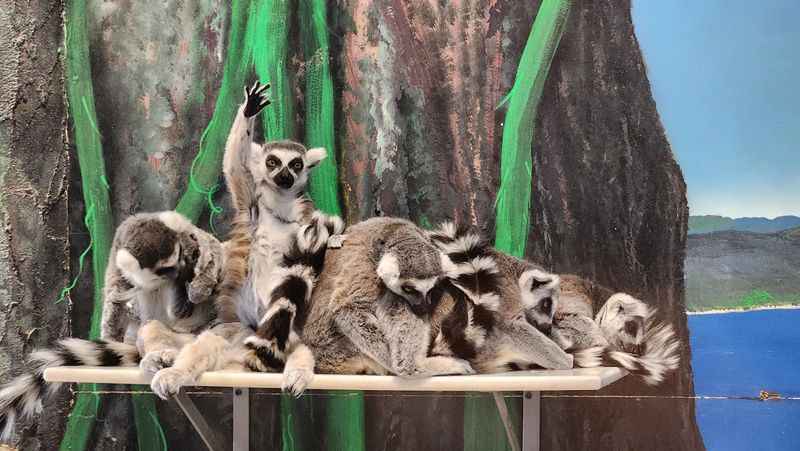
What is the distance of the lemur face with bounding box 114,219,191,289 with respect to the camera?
6.95 feet

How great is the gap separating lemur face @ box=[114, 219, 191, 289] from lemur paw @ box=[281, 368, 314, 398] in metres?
0.51

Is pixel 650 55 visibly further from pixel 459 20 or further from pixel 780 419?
pixel 780 419

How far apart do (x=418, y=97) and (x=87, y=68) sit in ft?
4.51

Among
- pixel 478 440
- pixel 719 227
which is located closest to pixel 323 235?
pixel 478 440

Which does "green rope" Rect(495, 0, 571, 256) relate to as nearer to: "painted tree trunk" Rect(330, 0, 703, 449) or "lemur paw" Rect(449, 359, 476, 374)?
"painted tree trunk" Rect(330, 0, 703, 449)

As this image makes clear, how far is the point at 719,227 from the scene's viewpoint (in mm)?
2764

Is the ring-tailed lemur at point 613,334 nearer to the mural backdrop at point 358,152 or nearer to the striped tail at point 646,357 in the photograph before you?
the striped tail at point 646,357

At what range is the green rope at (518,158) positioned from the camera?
2.82 m

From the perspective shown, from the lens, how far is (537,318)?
2.36 metres

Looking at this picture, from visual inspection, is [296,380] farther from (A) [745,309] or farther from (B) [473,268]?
(A) [745,309]

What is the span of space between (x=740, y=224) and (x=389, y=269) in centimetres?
150

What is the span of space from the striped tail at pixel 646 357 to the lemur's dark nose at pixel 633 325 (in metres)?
0.05

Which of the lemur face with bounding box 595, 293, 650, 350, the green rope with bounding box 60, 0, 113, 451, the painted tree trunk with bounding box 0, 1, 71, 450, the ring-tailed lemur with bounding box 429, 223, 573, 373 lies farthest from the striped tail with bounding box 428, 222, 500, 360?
the painted tree trunk with bounding box 0, 1, 71, 450

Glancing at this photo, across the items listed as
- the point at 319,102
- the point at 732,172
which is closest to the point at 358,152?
the point at 319,102
